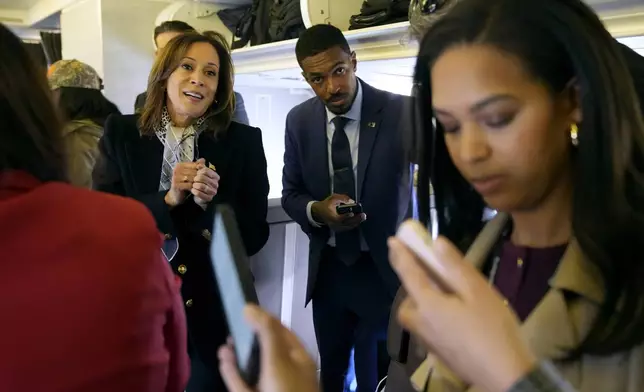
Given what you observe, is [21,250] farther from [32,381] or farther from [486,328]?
[486,328]

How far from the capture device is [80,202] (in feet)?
2.39

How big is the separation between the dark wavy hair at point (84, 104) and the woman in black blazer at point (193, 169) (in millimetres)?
518

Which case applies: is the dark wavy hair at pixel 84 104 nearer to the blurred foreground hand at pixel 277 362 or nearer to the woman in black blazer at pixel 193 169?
the woman in black blazer at pixel 193 169

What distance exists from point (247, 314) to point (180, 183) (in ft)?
3.55

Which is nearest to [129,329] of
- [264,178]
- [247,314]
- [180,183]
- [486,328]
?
[247,314]

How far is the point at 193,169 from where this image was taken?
1503 mm

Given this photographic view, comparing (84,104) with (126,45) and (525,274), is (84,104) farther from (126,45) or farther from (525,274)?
(525,274)

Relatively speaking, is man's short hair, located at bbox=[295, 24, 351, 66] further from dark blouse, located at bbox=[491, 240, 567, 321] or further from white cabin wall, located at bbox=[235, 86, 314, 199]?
white cabin wall, located at bbox=[235, 86, 314, 199]

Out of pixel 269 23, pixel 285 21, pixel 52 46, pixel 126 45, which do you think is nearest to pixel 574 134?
pixel 285 21

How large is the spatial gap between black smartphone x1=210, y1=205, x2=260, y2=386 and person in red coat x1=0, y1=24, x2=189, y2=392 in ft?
0.76

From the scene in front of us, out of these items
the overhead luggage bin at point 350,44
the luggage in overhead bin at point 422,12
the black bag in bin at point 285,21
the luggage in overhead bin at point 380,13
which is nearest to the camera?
the overhead luggage bin at point 350,44

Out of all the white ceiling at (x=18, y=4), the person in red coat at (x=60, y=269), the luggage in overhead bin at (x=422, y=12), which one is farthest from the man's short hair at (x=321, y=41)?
the white ceiling at (x=18, y=4)

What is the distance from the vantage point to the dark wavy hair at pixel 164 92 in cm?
163

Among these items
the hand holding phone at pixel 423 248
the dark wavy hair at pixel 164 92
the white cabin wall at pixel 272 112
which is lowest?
the white cabin wall at pixel 272 112
